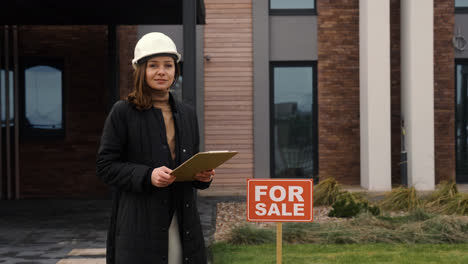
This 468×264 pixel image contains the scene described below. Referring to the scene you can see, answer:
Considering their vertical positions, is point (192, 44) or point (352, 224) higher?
point (192, 44)

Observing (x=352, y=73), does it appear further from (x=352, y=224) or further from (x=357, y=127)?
(x=352, y=224)

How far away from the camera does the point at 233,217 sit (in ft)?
29.2

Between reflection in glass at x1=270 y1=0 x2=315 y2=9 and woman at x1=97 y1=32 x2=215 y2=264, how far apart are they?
10477 mm

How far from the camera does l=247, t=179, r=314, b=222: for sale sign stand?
163 inches

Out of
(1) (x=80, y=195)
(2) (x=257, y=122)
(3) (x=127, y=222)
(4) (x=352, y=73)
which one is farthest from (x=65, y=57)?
(3) (x=127, y=222)

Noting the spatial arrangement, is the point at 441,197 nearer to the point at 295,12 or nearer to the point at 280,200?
the point at 295,12

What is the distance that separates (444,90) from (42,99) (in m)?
8.13

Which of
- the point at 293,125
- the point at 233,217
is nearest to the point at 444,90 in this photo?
the point at 293,125

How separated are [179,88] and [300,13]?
9.68 feet

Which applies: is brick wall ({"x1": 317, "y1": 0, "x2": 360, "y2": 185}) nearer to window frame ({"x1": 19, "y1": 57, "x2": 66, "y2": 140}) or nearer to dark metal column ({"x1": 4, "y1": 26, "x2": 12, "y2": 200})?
window frame ({"x1": 19, "y1": 57, "x2": 66, "y2": 140})

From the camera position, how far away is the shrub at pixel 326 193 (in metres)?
10.0

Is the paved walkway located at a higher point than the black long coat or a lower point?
lower

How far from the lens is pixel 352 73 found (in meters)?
12.8

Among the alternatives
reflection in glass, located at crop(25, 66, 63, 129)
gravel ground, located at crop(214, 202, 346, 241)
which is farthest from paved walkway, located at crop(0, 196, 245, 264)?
reflection in glass, located at crop(25, 66, 63, 129)
